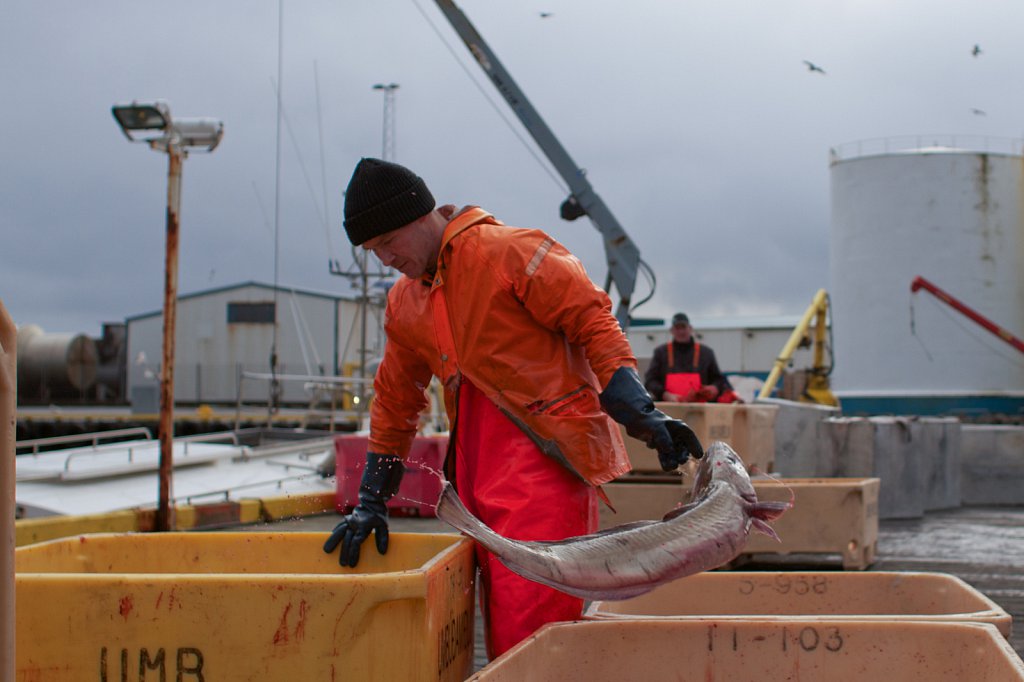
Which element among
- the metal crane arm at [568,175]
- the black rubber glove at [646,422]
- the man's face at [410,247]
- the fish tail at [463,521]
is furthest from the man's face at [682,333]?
the fish tail at [463,521]

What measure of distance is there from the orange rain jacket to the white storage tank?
2077 centimetres

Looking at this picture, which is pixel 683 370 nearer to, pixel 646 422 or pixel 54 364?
pixel 646 422

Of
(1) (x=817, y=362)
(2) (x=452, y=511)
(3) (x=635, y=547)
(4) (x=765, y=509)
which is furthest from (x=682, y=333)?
(1) (x=817, y=362)

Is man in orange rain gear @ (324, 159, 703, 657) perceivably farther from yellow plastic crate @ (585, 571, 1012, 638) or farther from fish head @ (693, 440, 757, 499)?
yellow plastic crate @ (585, 571, 1012, 638)

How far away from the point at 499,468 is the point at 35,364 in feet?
131

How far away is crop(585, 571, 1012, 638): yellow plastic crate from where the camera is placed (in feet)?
12.3

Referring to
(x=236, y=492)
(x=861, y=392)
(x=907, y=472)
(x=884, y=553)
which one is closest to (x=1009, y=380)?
(x=861, y=392)

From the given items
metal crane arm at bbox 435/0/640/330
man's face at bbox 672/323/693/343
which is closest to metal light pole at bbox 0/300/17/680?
man's face at bbox 672/323/693/343

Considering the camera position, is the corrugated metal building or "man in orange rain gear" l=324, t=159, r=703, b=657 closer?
"man in orange rain gear" l=324, t=159, r=703, b=657

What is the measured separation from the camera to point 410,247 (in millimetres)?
3229

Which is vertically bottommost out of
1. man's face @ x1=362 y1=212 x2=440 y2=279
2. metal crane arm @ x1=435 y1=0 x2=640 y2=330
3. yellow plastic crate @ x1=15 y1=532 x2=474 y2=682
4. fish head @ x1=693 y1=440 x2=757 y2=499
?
yellow plastic crate @ x1=15 y1=532 x2=474 y2=682

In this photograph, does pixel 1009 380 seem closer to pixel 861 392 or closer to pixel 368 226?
pixel 861 392

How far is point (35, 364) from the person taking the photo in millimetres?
38500

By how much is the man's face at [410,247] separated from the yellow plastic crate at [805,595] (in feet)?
4.73
